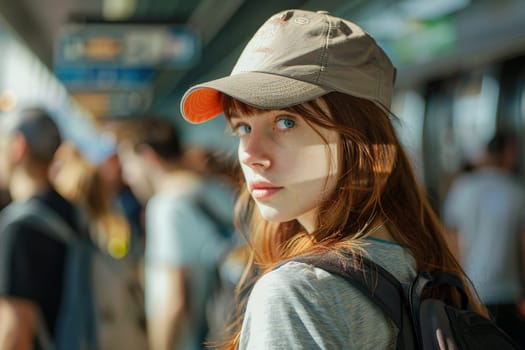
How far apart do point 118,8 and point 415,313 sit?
12.6 meters

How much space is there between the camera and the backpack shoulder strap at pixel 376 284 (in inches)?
48.3

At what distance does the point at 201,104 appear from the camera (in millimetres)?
1547

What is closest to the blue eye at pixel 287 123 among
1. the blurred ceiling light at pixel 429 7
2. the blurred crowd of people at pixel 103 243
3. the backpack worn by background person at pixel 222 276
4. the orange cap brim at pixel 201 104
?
the orange cap brim at pixel 201 104

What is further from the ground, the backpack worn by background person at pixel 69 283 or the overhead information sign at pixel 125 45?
the overhead information sign at pixel 125 45

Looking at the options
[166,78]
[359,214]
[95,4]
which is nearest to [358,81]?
[359,214]

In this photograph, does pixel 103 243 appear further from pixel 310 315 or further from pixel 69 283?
pixel 310 315

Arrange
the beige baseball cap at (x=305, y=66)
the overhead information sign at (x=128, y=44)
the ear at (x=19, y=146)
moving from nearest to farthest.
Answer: the beige baseball cap at (x=305, y=66) < the ear at (x=19, y=146) < the overhead information sign at (x=128, y=44)

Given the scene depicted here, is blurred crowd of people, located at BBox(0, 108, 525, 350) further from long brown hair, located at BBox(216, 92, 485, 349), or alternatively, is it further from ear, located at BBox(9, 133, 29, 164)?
long brown hair, located at BBox(216, 92, 485, 349)

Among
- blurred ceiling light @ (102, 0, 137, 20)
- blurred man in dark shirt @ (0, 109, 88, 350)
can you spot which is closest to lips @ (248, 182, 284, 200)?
blurred man in dark shirt @ (0, 109, 88, 350)

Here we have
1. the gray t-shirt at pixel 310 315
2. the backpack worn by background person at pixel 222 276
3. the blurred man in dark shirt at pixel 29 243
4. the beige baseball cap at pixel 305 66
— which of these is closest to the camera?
the gray t-shirt at pixel 310 315

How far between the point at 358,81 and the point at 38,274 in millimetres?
1836

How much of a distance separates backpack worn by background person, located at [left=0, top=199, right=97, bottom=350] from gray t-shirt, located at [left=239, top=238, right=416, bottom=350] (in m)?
1.88

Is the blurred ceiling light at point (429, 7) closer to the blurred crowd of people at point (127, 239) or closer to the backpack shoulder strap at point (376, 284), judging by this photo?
the blurred crowd of people at point (127, 239)

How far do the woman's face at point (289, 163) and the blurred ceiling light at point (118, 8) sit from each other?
36.9 ft
